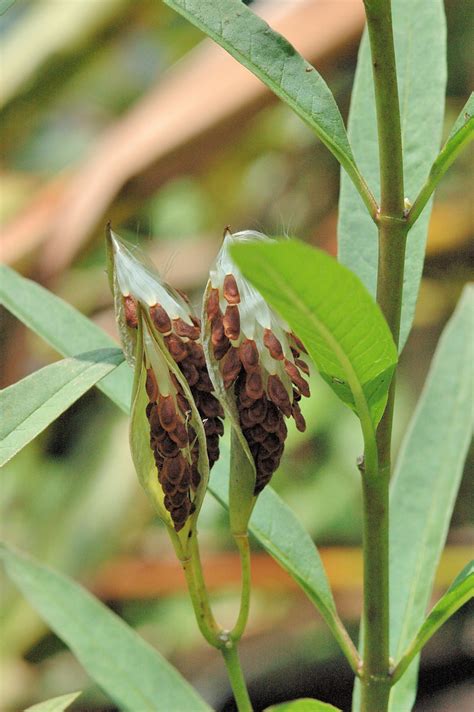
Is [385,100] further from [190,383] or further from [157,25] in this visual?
[157,25]

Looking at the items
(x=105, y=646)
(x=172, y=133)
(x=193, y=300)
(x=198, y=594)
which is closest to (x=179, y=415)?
(x=198, y=594)

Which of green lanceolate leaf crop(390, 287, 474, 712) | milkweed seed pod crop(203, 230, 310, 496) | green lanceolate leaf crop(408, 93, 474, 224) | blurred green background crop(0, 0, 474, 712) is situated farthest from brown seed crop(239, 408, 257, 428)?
blurred green background crop(0, 0, 474, 712)

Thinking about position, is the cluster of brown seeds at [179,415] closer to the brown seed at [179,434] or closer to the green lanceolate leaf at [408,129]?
the brown seed at [179,434]

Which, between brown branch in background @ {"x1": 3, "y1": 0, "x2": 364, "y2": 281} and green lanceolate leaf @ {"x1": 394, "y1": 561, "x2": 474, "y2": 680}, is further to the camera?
brown branch in background @ {"x1": 3, "y1": 0, "x2": 364, "y2": 281}

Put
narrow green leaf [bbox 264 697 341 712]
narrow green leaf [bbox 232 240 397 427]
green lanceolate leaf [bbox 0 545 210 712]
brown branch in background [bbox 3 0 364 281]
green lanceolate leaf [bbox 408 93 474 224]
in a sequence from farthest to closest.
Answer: brown branch in background [bbox 3 0 364 281]
green lanceolate leaf [bbox 0 545 210 712]
narrow green leaf [bbox 264 697 341 712]
green lanceolate leaf [bbox 408 93 474 224]
narrow green leaf [bbox 232 240 397 427]

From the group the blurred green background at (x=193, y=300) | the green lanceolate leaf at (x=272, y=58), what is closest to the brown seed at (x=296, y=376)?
the green lanceolate leaf at (x=272, y=58)

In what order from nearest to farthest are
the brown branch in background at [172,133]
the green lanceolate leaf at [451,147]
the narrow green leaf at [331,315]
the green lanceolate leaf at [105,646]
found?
the narrow green leaf at [331,315] < the green lanceolate leaf at [451,147] < the green lanceolate leaf at [105,646] < the brown branch in background at [172,133]

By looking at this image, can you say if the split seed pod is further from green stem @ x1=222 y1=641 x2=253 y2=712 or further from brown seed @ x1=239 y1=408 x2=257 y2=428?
green stem @ x1=222 y1=641 x2=253 y2=712
